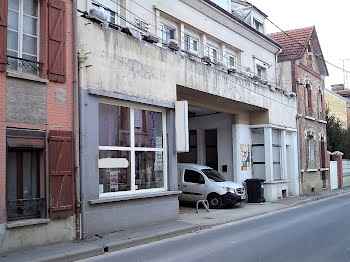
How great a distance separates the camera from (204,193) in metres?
16.2

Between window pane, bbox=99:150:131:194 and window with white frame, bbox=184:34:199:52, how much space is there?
268 inches

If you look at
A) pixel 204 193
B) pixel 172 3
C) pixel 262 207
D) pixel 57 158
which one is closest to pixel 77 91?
pixel 57 158

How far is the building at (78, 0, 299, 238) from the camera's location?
33.2 ft

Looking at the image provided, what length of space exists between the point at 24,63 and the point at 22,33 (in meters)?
0.66

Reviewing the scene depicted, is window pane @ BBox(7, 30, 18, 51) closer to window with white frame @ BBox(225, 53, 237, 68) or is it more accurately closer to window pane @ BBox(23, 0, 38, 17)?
window pane @ BBox(23, 0, 38, 17)

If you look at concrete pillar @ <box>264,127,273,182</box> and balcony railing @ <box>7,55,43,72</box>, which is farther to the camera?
concrete pillar @ <box>264,127,273,182</box>

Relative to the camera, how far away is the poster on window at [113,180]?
10781mm

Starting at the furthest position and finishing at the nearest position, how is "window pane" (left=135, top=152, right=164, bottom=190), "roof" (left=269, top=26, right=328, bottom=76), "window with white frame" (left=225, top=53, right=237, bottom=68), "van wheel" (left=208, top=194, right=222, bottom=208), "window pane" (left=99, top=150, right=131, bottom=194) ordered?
1. "roof" (left=269, top=26, right=328, bottom=76)
2. "window with white frame" (left=225, top=53, right=237, bottom=68)
3. "van wheel" (left=208, top=194, right=222, bottom=208)
4. "window pane" (left=135, top=152, right=164, bottom=190)
5. "window pane" (left=99, top=150, right=131, bottom=194)

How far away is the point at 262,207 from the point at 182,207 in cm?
341

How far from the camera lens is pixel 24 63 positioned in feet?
28.9

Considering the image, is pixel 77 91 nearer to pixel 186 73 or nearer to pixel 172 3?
pixel 186 73

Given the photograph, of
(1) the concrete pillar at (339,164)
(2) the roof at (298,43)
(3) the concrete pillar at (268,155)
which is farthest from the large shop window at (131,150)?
(1) the concrete pillar at (339,164)

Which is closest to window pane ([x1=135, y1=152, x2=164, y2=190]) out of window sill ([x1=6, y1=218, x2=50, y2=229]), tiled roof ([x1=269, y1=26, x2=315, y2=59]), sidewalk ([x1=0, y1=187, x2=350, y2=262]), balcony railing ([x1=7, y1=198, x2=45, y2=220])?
sidewalk ([x1=0, y1=187, x2=350, y2=262])

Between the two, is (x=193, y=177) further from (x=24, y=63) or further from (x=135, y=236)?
(x=24, y=63)
